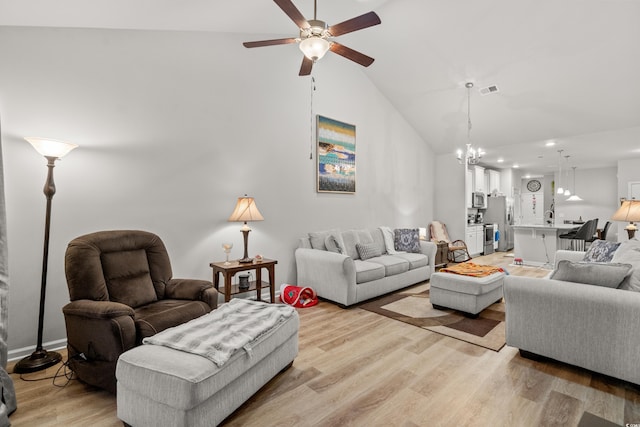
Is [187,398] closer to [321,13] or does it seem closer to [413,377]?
[413,377]

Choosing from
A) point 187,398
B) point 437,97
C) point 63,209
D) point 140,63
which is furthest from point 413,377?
point 437,97

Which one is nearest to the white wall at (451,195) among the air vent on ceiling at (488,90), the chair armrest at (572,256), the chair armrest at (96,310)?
the air vent on ceiling at (488,90)

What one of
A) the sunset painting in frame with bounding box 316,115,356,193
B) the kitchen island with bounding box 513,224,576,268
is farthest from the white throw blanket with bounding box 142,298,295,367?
the kitchen island with bounding box 513,224,576,268

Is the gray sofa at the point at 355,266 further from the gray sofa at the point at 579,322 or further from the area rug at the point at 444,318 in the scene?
the gray sofa at the point at 579,322

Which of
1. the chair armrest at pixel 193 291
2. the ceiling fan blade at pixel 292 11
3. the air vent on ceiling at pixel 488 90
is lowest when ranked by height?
the chair armrest at pixel 193 291

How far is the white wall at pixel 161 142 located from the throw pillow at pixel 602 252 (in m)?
3.09

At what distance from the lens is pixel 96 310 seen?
6.35ft

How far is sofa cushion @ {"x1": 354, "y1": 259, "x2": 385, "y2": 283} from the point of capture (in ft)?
12.6

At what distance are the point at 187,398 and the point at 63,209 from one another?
225 centimetres

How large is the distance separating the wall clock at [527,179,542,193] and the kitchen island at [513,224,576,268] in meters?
4.89

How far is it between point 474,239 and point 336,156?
453 cm

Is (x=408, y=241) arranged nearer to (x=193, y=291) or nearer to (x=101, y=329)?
(x=193, y=291)

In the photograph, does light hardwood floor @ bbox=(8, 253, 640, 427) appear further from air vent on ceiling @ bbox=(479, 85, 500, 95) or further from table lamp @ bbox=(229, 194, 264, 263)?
air vent on ceiling @ bbox=(479, 85, 500, 95)

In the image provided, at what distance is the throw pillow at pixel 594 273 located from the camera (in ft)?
7.12
